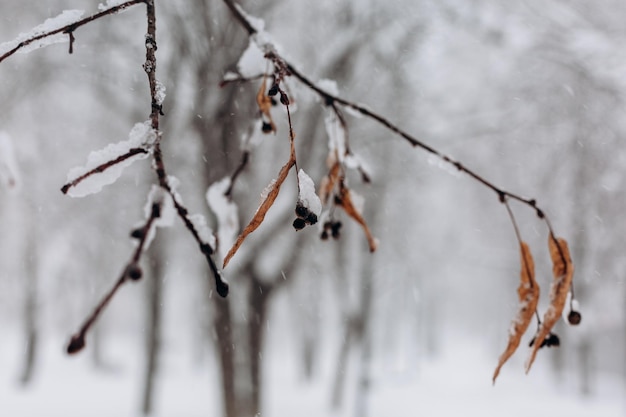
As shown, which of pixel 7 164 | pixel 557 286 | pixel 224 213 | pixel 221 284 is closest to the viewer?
pixel 221 284

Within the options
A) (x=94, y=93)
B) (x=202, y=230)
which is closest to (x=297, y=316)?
(x=94, y=93)

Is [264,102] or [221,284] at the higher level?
[264,102]

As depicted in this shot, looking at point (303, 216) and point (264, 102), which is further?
point (264, 102)

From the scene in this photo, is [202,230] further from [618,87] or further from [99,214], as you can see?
[99,214]

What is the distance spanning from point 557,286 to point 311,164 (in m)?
6.12

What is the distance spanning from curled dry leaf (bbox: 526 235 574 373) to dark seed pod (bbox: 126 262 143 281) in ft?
2.20

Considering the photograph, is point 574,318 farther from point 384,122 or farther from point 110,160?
point 110,160

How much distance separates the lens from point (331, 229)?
56.4 inches

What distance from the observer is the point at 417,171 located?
13594 millimetres

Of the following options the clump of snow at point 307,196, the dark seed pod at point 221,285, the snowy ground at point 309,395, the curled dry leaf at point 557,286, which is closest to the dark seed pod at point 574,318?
the curled dry leaf at point 557,286

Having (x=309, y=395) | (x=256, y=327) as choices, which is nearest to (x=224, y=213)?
(x=256, y=327)

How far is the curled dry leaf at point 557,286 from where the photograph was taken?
3.12 ft

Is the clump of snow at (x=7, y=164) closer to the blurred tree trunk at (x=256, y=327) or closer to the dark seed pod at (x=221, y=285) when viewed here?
the dark seed pod at (x=221, y=285)

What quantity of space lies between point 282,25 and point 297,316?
55.2 ft
